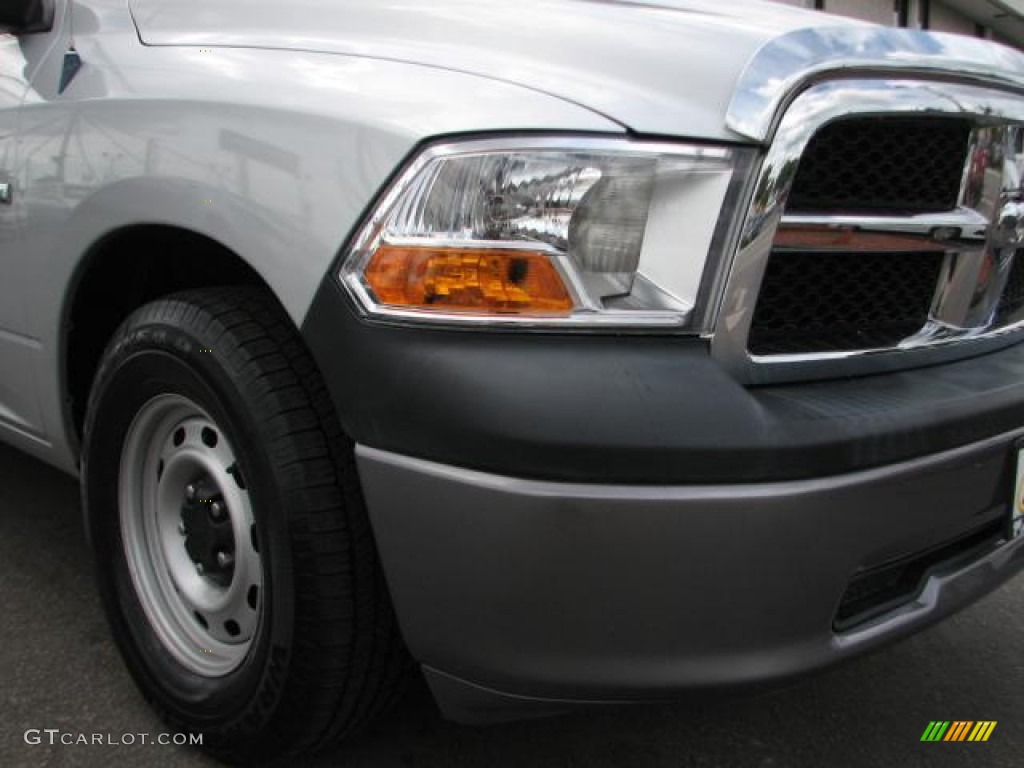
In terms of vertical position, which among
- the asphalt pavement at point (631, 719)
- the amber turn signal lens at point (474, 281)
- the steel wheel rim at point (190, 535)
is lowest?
the asphalt pavement at point (631, 719)

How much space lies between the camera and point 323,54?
170 centimetres

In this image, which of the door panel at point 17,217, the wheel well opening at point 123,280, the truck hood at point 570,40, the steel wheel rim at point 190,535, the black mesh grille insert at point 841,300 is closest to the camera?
the truck hood at point 570,40

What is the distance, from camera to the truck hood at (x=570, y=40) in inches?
57.7

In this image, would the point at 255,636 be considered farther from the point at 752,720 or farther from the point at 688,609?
the point at 752,720

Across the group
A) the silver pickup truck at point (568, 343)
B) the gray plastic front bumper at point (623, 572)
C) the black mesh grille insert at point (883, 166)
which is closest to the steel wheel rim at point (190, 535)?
the silver pickup truck at point (568, 343)

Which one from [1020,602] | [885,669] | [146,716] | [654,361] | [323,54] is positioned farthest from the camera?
[1020,602]

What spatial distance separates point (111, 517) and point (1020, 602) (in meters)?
2.51

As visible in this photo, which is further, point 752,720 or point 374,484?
point 752,720

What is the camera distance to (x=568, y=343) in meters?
1.40

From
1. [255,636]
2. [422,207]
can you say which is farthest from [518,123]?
[255,636]

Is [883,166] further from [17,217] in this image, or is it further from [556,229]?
[17,217]

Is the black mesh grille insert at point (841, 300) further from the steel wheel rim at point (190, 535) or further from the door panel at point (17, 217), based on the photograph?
the door panel at point (17, 217)

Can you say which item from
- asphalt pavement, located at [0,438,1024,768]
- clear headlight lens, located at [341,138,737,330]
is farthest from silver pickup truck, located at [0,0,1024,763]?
asphalt pavement, located at [0,438,1024,768]

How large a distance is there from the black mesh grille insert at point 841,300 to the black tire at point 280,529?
2.43 ft
